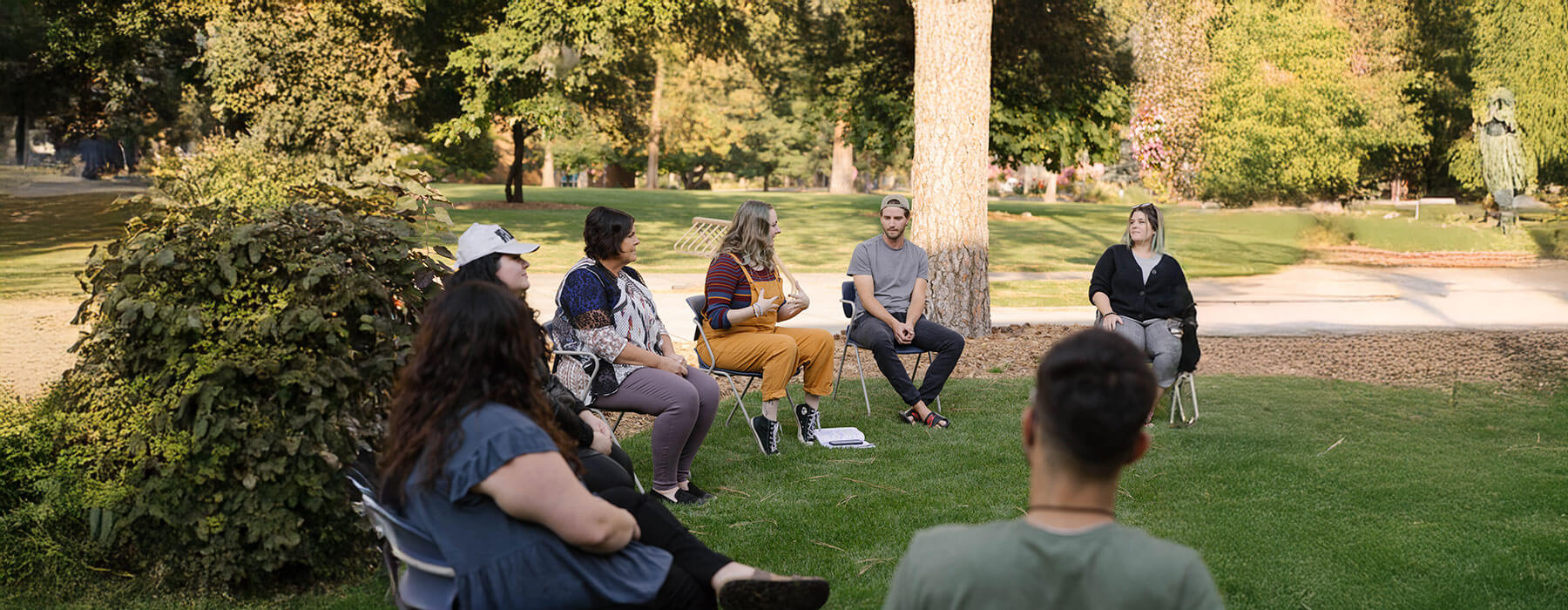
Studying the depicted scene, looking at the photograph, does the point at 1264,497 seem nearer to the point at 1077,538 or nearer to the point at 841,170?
the point at 1077,538

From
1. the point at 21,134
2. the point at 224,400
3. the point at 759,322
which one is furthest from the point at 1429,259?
the point at 21,134

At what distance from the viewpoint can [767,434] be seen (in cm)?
602

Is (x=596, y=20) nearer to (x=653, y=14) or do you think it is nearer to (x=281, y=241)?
(x=653, y=14)

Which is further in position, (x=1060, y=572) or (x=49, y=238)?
(x=49, y=238)

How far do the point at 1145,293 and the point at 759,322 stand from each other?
2380mm

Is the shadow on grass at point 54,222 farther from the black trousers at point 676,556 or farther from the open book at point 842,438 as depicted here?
the black trousers at point 676,556

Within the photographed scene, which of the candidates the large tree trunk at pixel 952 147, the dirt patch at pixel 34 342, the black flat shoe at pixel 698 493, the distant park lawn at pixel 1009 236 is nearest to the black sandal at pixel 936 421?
the black flat shoe at pixel 698 493

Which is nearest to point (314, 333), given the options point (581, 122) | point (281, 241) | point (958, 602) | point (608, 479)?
point (281, 241)

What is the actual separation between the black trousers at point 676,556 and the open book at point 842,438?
3292mm

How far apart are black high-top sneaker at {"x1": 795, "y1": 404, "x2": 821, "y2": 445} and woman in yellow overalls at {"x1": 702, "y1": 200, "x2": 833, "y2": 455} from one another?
0.13 metres

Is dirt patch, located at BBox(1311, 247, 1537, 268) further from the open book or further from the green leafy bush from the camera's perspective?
the green leafy bush

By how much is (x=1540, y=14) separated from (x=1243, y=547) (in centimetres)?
2655

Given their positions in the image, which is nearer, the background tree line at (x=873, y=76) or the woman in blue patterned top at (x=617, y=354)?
the woman in blue patterned top at (x=617, y=354)

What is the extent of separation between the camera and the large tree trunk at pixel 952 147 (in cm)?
1013
